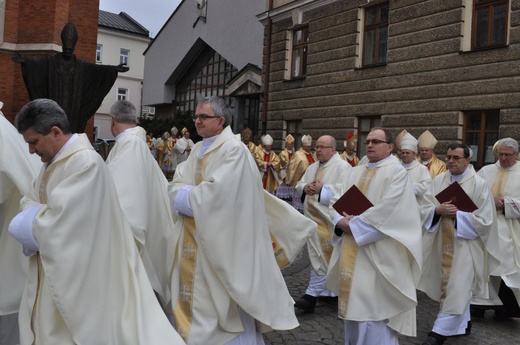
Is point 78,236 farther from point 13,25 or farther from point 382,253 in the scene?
point 13,25

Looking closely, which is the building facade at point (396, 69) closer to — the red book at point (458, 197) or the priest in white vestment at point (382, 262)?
the red book at point (458, 197)

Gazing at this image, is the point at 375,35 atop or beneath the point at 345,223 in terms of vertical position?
atop

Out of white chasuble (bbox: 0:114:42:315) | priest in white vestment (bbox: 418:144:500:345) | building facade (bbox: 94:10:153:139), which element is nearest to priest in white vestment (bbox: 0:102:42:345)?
white chasuble (bbox: 0:114:42:315)

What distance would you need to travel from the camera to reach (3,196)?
430cm

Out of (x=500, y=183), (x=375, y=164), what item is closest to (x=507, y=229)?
(x=500, y=183)

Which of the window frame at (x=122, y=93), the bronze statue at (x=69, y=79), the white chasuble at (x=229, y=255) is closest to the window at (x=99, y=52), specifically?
the window frame at (x=122, y=93)

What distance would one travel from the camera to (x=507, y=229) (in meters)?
6.95

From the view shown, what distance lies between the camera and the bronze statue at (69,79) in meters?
8.12

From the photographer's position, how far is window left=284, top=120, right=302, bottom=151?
856 inches

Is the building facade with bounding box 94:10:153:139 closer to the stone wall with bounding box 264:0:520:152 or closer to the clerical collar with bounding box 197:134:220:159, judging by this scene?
the stone wall with bounding box 264:0:520:152

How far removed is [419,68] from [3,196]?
13.9 meters

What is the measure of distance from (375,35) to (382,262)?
1474 cm

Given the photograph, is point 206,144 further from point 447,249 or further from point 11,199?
point 447,249

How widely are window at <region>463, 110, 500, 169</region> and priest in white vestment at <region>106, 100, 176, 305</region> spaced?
11.1 metres
